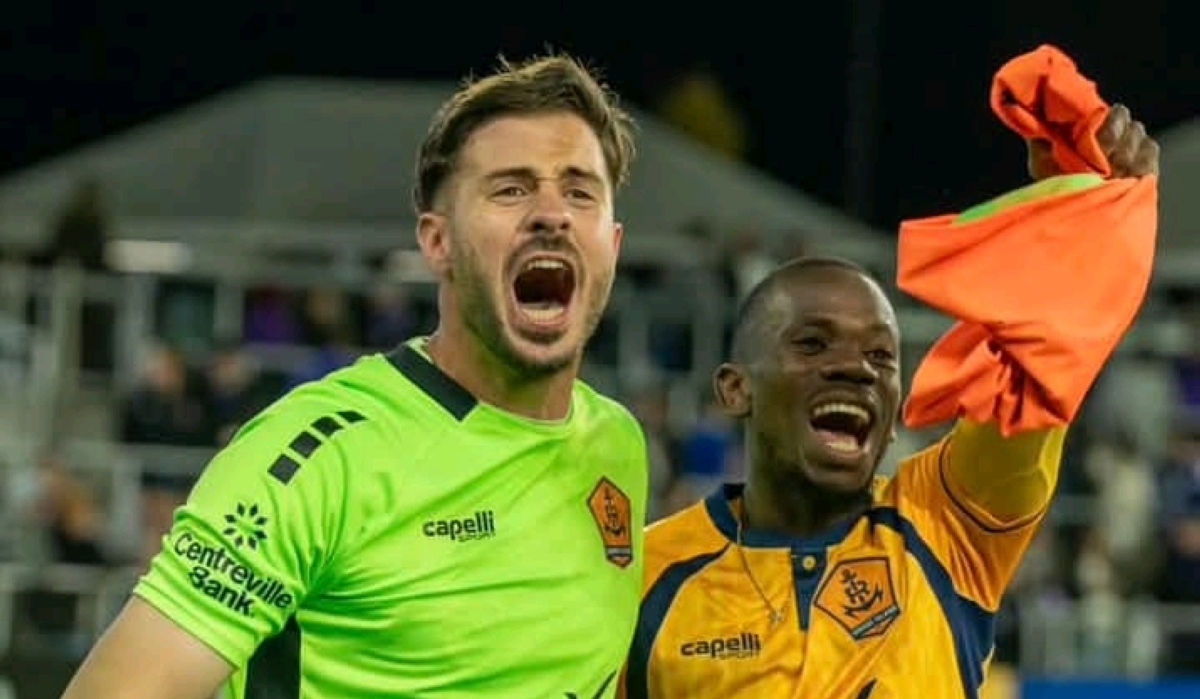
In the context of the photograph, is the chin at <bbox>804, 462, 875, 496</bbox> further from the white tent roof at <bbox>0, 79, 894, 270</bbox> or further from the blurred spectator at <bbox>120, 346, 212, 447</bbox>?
the white tent roof at <bbox>0, 79, 894, 270</bbox>

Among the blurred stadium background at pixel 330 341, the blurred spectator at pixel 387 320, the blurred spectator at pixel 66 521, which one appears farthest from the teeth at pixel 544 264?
the blurred spectator at pixel 387 320

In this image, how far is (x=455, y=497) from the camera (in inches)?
175

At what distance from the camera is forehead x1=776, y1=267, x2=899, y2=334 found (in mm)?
4891

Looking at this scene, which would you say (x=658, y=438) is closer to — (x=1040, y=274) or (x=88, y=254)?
(x=88, y=254)

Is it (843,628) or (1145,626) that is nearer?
(843,628)

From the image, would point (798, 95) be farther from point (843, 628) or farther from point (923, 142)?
point (843, 628)

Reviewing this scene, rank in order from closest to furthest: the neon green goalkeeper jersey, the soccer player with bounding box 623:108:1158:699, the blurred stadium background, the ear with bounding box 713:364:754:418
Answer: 1. the neon green goalkeeper jersey
2. the soccer player with bounding box 623:108:1158:699
3. the ear with bounding box 713:364:754:418
4. the blurred stadium background

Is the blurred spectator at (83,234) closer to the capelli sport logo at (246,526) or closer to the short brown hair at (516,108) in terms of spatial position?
the short brown hair at (516,108)

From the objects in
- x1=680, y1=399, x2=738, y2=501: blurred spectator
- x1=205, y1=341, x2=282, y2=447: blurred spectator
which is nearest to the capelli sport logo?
x1=205, y1=341, x2=282, y2=447: blurred spectator

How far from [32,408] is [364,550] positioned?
953cm

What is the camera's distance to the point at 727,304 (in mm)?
14695

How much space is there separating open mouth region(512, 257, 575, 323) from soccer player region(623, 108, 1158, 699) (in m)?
0.52

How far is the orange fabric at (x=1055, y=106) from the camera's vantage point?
444cm

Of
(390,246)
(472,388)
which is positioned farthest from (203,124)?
(472,388)
